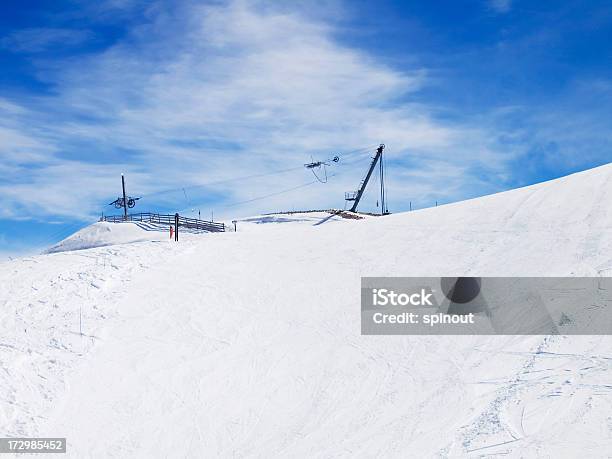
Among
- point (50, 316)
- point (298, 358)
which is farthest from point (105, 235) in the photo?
point (298, 358)

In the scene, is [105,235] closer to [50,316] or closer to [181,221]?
[181,221]

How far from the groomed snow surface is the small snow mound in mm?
20854

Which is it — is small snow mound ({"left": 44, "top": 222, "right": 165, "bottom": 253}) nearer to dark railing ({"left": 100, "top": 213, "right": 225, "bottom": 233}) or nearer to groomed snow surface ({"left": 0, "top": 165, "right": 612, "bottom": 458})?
dark railing ({"left": 100, "top": 213, "right": 225, "bottom": 233})

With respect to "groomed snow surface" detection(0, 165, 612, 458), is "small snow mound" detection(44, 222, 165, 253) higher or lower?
higher

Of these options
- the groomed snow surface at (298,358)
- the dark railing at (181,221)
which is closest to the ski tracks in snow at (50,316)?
the groomed snow surface at (298,358)

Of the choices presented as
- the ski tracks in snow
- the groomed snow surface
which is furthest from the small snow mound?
the groomed snow surface

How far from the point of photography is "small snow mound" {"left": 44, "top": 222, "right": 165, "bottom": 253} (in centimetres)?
4550

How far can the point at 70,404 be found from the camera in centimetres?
1384

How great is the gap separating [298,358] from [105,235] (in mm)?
37070

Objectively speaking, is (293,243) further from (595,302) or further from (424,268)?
(595,302)

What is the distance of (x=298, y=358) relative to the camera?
15352 millimetres

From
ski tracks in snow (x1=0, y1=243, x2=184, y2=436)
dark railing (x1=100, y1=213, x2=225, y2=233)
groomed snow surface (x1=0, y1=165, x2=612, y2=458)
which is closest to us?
groomed snow surface (x1=0, y1=165, x2=612, y2=458)

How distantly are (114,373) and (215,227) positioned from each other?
30.7 meters

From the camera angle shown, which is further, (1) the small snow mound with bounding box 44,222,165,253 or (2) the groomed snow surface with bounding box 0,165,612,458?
(1) the small snow mound with bounding box 44,222,165,253
